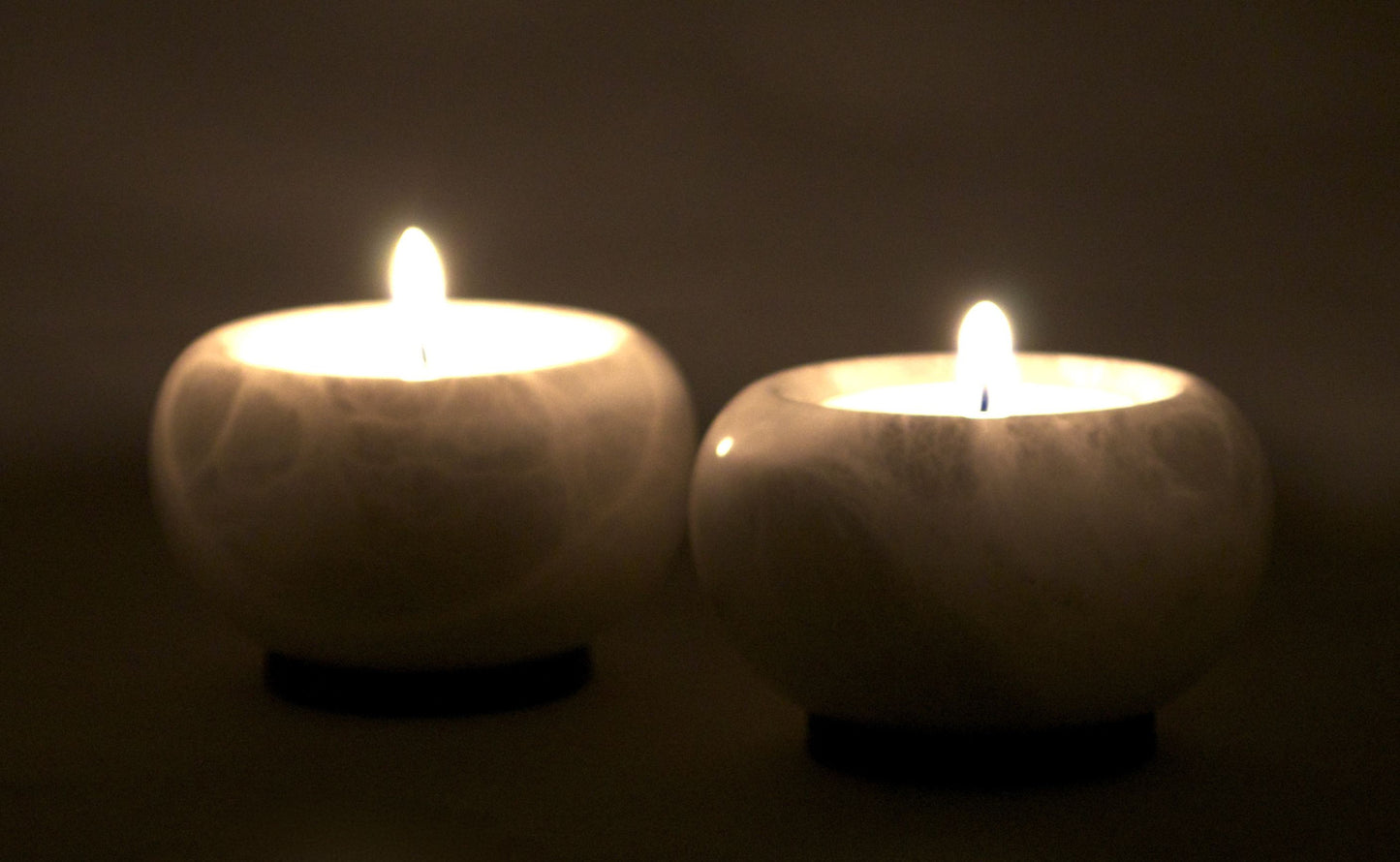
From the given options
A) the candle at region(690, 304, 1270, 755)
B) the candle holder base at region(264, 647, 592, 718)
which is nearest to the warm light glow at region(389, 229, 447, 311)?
the candle holder base at region(264, 647, 592, 718)

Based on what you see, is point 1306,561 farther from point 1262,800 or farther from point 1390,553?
point 1262,800

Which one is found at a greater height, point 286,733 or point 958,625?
point 958,625

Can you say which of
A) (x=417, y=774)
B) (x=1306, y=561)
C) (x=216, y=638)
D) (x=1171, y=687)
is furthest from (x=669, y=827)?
(x=1306, y=561)

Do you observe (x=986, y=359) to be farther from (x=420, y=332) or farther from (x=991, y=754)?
(x=420, y=332)

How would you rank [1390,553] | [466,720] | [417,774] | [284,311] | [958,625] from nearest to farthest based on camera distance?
[958,625], [417,774], [466,720], [284,311], [1390,553]

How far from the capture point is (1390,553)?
1.69 meters

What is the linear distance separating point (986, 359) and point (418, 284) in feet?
1.37

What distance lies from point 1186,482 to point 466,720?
1.47 feet

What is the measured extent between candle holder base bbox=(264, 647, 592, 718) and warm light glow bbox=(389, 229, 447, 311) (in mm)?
271

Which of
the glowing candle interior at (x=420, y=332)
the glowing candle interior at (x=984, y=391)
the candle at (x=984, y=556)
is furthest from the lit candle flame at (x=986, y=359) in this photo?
the glowing candle interior at (x=420, y=332)

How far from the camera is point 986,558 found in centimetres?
118

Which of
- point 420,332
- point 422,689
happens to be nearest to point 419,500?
point 422,689

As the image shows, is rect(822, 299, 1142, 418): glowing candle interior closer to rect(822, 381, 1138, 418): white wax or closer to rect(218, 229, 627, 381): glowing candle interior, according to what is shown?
rect(822, 381, 1138, 418): white wax

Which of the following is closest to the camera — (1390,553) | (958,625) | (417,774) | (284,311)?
(958,625)
